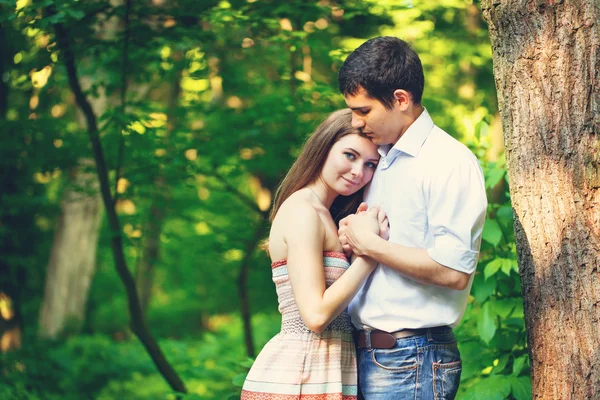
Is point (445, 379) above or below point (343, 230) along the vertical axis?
below

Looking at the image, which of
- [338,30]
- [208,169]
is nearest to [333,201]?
[208,169]

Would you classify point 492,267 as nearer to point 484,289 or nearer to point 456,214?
point 484,289

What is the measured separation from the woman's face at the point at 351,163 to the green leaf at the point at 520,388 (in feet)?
4.15

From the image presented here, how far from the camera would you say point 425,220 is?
99.7 inches

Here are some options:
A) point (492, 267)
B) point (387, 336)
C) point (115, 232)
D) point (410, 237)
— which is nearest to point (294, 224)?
point (410, 237)

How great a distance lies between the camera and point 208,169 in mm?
6008

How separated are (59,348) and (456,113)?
233 inches

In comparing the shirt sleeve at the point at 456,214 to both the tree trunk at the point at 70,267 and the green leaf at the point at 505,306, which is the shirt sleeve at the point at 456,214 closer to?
the green leaf at the point at 505,306

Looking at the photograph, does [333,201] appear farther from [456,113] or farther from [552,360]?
[456,113]

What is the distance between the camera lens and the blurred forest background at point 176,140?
396cm

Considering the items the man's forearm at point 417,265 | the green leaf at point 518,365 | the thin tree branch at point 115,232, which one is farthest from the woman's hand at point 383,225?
the thin tree branch at point 115,232

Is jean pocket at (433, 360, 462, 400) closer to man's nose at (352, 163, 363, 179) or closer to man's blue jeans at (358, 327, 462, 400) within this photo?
man's blue jeans at (358, 327, 462, 400)

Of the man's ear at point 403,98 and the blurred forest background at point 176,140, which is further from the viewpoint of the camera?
the blurred forest background at point 176,140

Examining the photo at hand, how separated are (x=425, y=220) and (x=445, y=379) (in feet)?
2.06
